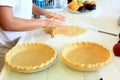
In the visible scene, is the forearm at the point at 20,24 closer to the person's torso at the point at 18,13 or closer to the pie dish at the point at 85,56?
the person's torso at the point at 18,13

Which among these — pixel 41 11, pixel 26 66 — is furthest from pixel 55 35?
pixel 26 66

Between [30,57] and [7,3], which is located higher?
[7,3]

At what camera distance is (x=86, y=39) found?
45.8 inches

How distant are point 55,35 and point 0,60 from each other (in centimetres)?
36

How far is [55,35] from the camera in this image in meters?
1.21

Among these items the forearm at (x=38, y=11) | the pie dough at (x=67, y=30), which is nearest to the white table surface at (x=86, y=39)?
the pie dough at (x=67, y=30)

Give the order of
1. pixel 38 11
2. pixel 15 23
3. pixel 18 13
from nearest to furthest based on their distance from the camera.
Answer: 1. pixel 15 23
2. pixel 18 13
3. pixel 38 11

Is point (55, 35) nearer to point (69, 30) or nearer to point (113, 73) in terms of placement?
point (69, 30)

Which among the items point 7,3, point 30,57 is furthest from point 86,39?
point 7,3

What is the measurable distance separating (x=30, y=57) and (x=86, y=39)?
35 cm

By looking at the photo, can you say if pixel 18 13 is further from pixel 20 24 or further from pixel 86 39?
pixel 86 39

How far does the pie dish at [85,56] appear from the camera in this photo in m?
0.85

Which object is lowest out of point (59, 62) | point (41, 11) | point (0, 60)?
point (0, 60)

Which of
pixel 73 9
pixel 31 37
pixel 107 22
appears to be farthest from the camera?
pixel 73 9
